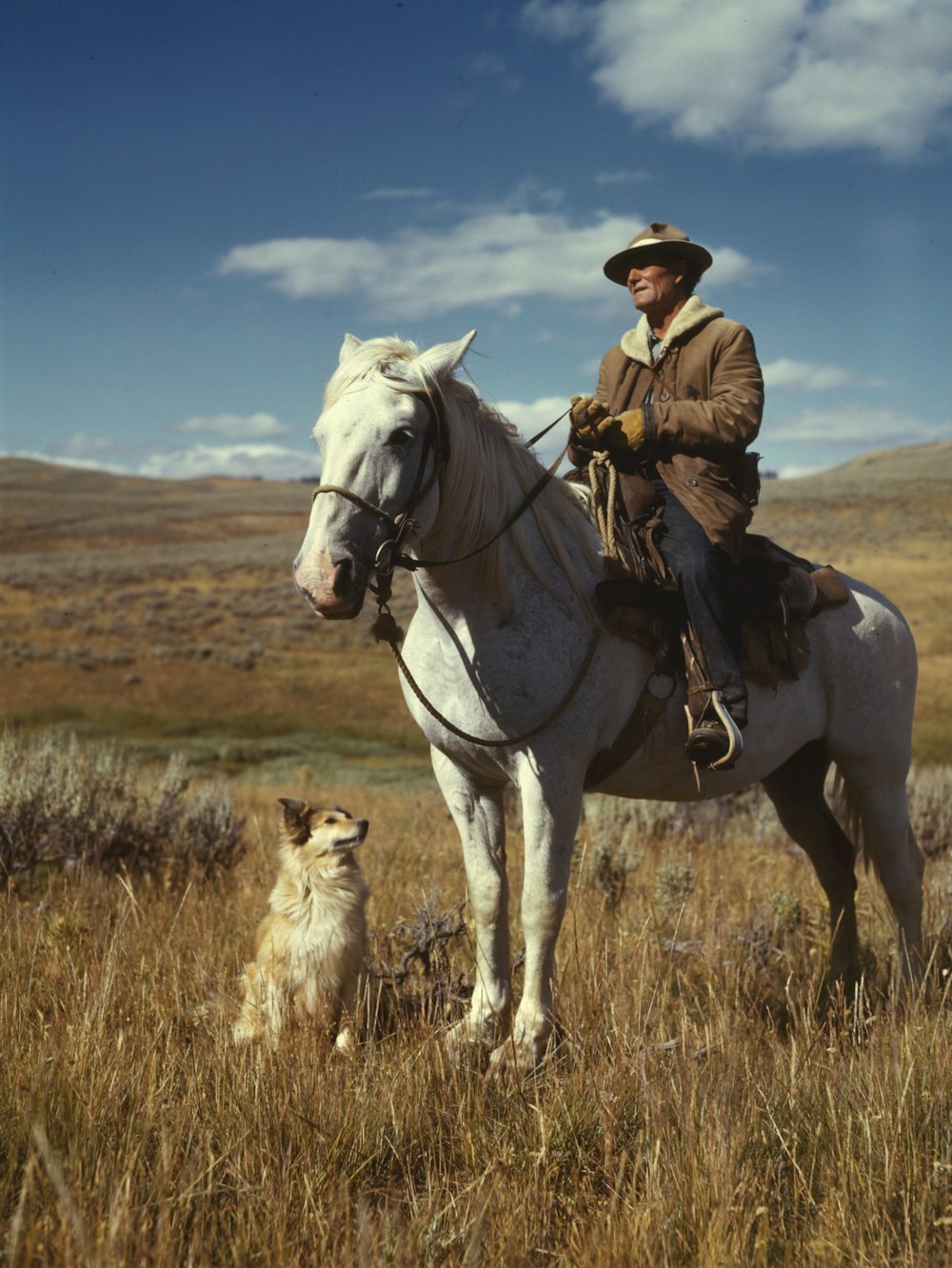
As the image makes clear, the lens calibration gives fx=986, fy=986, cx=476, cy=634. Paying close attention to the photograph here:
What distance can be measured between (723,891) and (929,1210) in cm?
385

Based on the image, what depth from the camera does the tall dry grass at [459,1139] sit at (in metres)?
2.55

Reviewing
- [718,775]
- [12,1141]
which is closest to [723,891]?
[718,775]

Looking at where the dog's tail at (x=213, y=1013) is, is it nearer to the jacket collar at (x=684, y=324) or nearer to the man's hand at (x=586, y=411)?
the man's hand at (x=586, y=411)

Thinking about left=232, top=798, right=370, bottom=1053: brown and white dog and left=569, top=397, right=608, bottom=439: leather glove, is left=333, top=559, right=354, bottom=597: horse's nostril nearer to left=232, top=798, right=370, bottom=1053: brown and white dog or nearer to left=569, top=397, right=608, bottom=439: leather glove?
left=569, top=397, right=608, bottom=439: leather glove

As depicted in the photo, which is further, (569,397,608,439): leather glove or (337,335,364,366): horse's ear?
(569,397,608,439): leather glove

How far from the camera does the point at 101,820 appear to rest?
24.8 feet

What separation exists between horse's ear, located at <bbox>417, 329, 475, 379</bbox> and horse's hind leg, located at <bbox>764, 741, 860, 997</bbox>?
292 cm

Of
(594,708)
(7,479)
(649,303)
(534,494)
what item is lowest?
(594,708)

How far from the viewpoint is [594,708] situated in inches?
155

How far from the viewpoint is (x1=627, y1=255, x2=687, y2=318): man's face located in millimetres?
4402

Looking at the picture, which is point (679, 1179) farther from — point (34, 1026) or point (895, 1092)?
point (34, 1026)

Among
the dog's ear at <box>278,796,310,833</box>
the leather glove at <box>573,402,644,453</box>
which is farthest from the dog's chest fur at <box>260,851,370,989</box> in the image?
the leather glove at <box>573,402,644,453</box>

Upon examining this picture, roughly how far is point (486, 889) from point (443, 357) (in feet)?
6.90

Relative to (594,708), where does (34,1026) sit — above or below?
below
